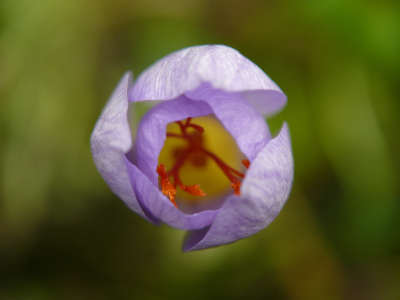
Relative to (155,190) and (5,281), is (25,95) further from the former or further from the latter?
(155,190)

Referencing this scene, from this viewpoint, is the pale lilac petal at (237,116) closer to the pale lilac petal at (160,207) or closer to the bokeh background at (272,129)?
the pale lilac petal at (160,207)

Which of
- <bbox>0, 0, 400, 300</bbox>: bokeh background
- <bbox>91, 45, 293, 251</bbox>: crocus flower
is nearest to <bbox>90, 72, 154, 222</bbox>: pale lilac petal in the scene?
<bbox>91, 45, 293, 251</bbox>: crocus flower

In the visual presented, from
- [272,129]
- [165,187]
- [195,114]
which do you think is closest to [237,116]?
[195,114]

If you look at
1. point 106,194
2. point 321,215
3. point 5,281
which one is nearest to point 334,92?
point 321,215

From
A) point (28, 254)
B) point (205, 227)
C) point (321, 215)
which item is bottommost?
point (28, 254)

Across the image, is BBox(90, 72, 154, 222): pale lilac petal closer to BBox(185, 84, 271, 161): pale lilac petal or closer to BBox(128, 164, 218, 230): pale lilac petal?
BBox(128, 164, 218, 230): pale lilac petal

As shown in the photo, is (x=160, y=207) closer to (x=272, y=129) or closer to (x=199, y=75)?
(x=199, y=75)
